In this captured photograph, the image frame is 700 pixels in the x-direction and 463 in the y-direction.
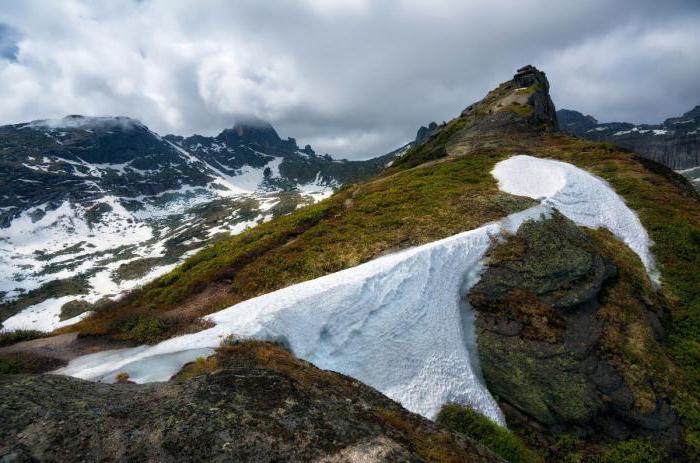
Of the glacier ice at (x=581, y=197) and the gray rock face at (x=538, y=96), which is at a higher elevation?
the gray rock face at (x=538, y=96)

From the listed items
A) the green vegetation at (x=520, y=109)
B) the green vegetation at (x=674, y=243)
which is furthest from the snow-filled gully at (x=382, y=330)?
the green vegetation at (x=520, y=109)

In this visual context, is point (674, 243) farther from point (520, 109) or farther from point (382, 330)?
point (520, 109)

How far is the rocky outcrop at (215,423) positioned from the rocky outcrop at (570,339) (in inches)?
329

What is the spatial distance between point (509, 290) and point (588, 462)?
27.9 feet

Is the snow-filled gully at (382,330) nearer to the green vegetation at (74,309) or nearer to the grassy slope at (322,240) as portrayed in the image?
the grassy slope at (322,240)

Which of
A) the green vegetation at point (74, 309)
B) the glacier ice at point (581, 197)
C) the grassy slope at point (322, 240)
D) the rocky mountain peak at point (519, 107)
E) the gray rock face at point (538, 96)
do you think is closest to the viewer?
the grassy slope at point (322, 240)

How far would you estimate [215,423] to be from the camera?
8344 millimetres

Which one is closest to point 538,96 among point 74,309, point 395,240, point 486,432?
point 395,240

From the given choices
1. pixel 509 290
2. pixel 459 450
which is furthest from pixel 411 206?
pixel 459 450

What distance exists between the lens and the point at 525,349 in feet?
61.4

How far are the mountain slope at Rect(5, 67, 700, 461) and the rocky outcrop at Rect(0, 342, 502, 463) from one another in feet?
19.1

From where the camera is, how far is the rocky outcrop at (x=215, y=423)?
7438 millimetres

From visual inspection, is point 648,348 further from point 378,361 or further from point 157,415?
point 157,415

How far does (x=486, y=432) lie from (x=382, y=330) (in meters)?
6.04
